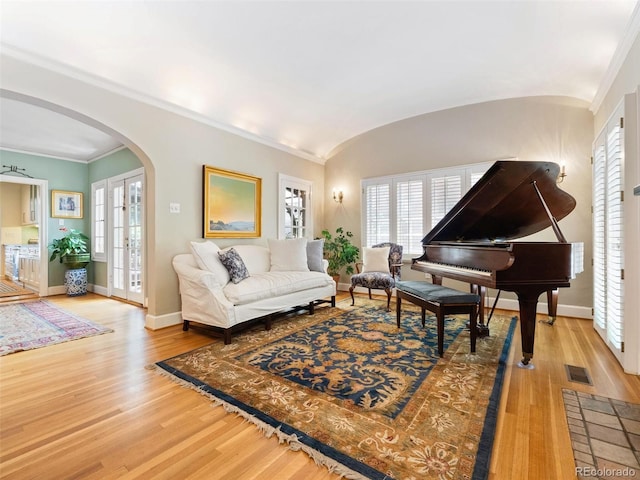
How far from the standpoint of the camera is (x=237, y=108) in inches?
156

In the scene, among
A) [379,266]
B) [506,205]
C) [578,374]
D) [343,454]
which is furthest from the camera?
[379,266]

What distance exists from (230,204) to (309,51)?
2142 millimetres

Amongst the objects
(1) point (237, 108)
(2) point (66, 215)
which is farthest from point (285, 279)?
(2) point (66, 215)

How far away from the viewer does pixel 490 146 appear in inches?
→ 170

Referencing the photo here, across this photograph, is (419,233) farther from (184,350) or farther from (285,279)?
(184,350)

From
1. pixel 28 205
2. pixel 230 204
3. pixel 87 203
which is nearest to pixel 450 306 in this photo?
pixel 230 204

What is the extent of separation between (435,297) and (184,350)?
229cm

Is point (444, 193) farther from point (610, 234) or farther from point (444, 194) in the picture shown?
point (610, 234)

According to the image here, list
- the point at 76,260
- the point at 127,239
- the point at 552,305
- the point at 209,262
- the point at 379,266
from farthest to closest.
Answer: the point at 76,260
the point at 127,239
the point at 379,266
the point at 552,305
the point at 209,262

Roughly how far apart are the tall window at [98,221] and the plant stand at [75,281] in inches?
14.2

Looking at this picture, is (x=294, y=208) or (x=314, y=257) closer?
(x=314, y=257)

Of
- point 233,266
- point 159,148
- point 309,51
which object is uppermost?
point 309,51

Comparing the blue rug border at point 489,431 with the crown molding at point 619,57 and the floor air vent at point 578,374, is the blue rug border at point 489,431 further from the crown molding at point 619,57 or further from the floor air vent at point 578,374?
the crown molding at point 619,57

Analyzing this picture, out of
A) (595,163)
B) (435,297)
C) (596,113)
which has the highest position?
(596,113)
